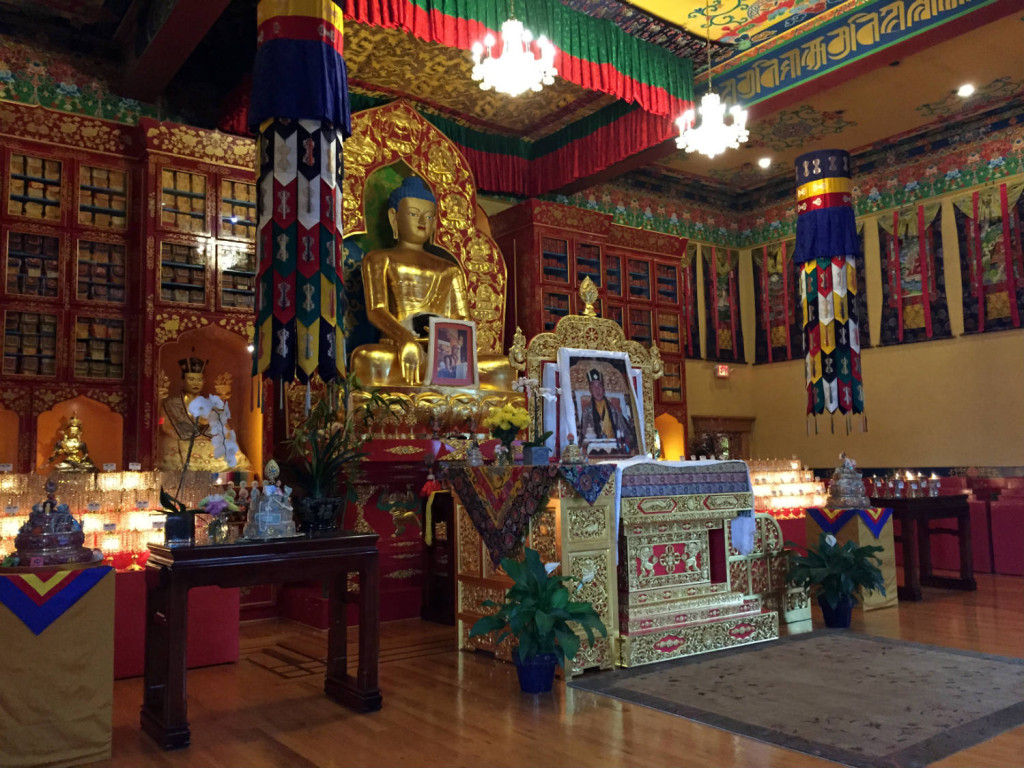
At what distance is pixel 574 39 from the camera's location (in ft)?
19.6

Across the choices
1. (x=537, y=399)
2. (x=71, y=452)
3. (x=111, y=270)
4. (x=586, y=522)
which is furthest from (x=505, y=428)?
(x=111, y=270)

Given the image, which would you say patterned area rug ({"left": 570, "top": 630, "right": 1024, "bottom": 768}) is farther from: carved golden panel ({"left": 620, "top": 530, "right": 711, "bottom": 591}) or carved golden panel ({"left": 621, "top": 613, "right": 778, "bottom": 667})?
carved golden panel ({"left": 620, "top": 530, "right": 711, "bottom": 591})

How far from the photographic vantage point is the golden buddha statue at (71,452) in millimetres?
5461

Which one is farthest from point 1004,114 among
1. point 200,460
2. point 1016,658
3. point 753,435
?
point 200,460

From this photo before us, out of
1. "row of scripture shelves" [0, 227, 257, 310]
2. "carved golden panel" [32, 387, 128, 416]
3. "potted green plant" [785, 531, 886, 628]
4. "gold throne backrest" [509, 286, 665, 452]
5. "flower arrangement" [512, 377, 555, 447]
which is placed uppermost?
"row of scripture shelves" [0, 227, 257, 310]

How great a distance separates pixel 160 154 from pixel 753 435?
7.83m

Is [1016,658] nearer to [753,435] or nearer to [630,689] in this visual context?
[630,689]

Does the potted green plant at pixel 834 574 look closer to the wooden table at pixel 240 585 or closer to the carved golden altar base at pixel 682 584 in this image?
the carved golden altar base at pixel 682 584

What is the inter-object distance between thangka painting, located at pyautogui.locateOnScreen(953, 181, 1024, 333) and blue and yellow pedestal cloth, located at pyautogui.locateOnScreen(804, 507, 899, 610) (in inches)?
156

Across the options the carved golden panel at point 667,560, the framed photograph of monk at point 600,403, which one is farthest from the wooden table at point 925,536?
the carved golden panel at point 667,560

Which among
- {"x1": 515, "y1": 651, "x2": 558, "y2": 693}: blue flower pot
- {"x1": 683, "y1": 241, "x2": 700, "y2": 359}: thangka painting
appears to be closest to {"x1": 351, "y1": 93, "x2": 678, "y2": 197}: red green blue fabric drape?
{"x1": 683, "y1": 241, "x2": 700, "y2": 359}: thangka painting

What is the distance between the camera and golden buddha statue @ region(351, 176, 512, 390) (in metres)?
6.57

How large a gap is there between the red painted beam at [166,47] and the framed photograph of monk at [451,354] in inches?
103

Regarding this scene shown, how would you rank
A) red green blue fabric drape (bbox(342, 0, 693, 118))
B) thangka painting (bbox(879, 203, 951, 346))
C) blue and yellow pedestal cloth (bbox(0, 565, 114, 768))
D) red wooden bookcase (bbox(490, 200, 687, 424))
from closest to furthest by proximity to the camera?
blue and yellow pedestal cloth (bbox(0, 565, 114, 768)) < red green blue fabric drape (bbox(342, 0, 693, 118)) < red wooden bookcase (bbox(490, 200, 687, 424)) < thangka painting (bbox(879, 203, 951, 346))
